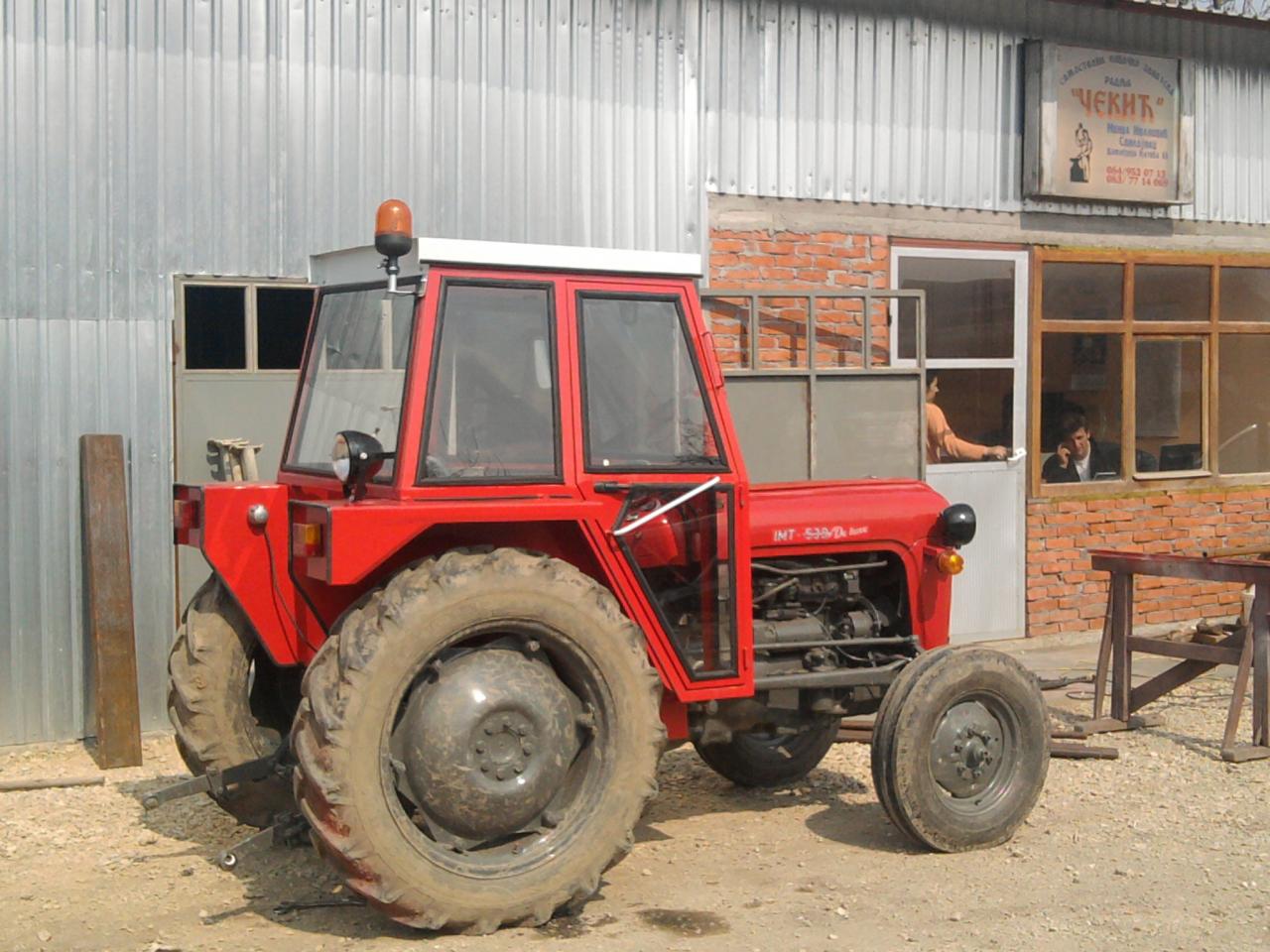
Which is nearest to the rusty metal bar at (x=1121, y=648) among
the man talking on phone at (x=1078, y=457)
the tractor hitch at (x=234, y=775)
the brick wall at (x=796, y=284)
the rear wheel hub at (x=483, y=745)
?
the brick wall at (x=796, y=284)

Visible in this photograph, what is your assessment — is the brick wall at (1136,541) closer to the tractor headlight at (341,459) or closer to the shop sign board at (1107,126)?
the shop sign board at (1107,126)

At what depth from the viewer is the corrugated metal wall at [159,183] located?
802 centimetres

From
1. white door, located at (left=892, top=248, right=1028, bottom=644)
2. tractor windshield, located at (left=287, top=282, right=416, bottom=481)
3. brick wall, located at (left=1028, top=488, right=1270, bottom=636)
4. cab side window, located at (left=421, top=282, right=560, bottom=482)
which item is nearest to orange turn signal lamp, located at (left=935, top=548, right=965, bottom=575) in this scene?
cab side window, located at (left=421, top=282, right=560, bottom=482)

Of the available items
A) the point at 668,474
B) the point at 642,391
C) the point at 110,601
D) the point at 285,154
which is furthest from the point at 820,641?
the point at 285,154

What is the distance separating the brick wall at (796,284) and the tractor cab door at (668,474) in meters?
3.94

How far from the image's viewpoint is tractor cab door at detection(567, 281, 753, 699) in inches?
222

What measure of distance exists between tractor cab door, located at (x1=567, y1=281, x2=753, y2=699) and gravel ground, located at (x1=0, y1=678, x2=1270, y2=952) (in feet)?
2.68

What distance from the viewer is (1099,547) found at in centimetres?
1147

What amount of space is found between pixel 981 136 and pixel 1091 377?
6.53 feet

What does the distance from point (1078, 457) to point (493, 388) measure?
23.3ft

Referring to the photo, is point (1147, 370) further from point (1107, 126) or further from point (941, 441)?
point (941, 441)

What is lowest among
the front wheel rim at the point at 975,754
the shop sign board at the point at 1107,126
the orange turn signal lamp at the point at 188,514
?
the front wheel rim at the point at 975,754

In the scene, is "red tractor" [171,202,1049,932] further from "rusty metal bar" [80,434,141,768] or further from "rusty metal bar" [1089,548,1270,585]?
"rusty metal bar" [1089,548,1270,585]

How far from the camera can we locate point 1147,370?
39.2 feet
